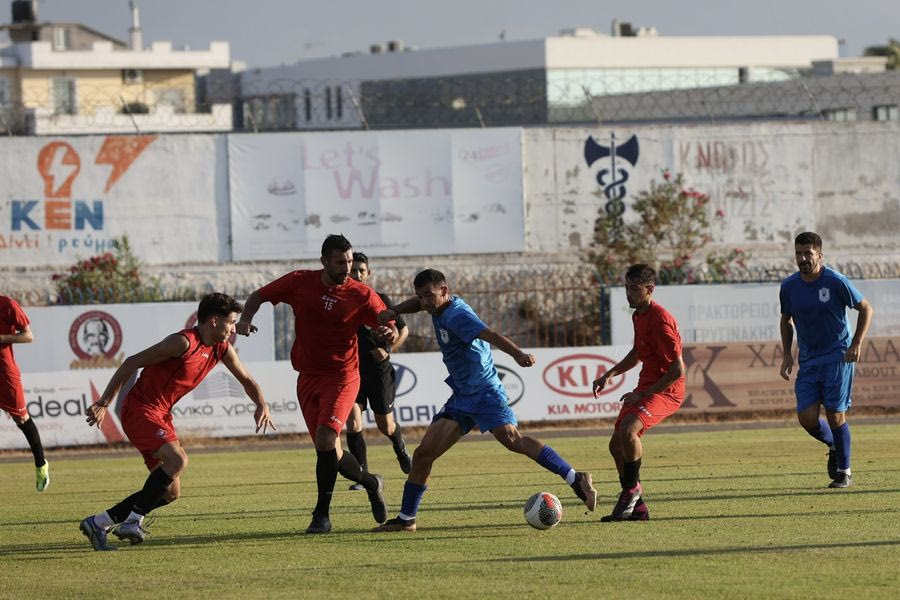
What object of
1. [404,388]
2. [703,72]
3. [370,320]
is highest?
[703,72]

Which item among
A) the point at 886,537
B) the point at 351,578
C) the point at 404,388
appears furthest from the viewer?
the point at 404,388

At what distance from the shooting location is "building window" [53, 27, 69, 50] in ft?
240

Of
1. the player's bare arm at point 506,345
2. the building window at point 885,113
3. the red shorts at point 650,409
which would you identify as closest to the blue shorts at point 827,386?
the red shorts at point 650,409

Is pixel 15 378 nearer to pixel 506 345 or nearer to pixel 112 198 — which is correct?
pixel 506 345

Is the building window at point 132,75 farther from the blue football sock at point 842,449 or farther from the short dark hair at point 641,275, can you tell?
the short dark hair at point 641,275

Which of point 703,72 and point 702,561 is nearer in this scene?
point 702,561

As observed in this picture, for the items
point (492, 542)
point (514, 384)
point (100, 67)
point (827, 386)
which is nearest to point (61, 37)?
point (100, 67)

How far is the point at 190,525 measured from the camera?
1145 centimetres

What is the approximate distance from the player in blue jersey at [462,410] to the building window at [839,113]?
97.5 ft

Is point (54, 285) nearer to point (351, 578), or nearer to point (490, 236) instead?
point (490, 236)

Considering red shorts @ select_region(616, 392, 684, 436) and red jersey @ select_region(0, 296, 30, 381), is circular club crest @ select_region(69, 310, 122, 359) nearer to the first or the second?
red jersey @ select_region(0, 296, 30, 381)

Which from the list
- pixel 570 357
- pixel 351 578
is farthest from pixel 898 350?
pixel 351 578

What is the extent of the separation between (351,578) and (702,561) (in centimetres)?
214

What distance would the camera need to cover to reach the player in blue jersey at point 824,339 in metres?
12.8
